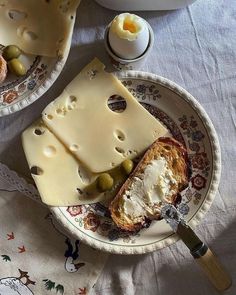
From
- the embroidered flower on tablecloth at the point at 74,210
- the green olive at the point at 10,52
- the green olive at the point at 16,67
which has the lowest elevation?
the embroidered flower on tablecloth at the point at 74,210

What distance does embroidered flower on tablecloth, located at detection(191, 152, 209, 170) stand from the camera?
3.90 ft

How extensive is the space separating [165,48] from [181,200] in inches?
9.5

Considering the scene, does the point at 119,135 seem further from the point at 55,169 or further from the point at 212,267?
the point at 212,267

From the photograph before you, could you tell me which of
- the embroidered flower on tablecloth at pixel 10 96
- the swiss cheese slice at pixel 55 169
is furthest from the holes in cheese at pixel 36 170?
the embroidered flower on tablecloth at pixel 10 96

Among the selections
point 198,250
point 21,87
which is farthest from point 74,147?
point 198,250

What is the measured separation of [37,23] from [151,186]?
0.30 metres

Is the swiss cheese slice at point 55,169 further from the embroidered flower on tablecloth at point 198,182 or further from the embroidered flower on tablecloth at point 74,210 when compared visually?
the embroidered flower on tablecloth at point 198,182

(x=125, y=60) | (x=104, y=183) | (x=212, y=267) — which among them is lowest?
(x=212, y=267)

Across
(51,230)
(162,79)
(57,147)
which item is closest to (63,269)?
(51,230)

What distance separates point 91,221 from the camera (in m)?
1.17

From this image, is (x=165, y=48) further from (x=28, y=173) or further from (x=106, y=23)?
(x=28, y=173)

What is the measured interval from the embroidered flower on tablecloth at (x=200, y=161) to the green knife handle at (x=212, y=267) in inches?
4.9

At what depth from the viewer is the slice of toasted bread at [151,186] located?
1151mm

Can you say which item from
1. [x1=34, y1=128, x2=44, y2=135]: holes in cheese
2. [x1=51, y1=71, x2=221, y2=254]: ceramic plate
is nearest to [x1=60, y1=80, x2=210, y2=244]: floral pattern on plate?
[x1=51, y1=71, x2=221, y2=254]: ceramic plate
